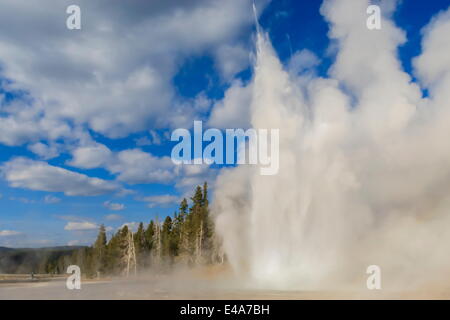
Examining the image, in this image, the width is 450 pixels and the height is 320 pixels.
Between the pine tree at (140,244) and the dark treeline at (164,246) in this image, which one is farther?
the pine tree at (140,244)

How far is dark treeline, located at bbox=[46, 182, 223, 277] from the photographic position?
50.3 meters

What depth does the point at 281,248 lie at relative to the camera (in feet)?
90.4

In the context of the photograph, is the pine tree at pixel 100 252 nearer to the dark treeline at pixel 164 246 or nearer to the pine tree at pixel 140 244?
the dark treeline at pixel 164 246

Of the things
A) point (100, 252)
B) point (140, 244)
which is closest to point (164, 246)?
point (140, 244)

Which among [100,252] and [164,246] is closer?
[164,246]

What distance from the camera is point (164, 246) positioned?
54469 mm

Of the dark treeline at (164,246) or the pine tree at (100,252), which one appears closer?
the dark treeline at (164,246)

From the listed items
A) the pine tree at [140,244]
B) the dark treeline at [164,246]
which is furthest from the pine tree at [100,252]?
the pine tree at [140,244]

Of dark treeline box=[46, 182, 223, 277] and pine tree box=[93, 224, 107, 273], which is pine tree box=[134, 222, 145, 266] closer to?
dark treeline box=[46, 182, 223, 277]

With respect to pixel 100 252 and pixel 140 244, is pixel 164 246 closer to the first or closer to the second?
pixel 140 244

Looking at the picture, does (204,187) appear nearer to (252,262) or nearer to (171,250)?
Answer: (171,250)

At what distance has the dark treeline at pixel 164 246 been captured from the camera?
50312 mm

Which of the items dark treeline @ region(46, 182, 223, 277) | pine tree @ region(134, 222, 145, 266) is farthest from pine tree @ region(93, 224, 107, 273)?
pine tree @ region(134, 222, 145, 266)
